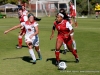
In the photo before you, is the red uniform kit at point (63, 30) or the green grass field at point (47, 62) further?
the red uniform kit at point (63, 30)

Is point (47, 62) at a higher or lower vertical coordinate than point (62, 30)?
lower

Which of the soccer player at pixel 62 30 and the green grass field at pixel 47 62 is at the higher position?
the soccer player at pixel 62 30

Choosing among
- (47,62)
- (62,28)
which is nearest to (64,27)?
(62,28)

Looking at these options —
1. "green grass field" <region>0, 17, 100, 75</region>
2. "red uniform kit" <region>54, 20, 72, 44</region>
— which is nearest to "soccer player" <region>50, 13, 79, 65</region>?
"red uniform kit" <region>54, 20, 72, 44</region>

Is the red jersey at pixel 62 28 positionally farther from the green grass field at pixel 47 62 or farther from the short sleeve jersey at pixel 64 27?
the green grass field at pixel 47 62

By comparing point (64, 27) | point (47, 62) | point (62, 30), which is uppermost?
point (64, 27)

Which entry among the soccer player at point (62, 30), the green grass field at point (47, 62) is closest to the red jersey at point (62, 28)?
the soccer player at point (62, 30)

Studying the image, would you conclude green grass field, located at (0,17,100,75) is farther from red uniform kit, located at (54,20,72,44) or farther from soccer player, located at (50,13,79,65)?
red uniform kit, located at (54,20,72,44)

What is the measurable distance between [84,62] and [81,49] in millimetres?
3637

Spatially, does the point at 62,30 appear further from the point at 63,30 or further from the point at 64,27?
the point at 64,27

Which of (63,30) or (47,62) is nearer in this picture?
(63,30)

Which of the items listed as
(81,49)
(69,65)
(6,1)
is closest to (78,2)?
(6,1)

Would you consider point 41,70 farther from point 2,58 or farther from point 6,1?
point 6,1

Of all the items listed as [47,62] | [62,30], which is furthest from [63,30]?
[47,62]
